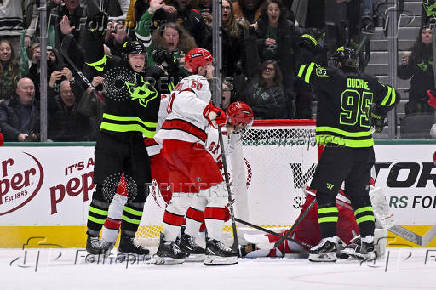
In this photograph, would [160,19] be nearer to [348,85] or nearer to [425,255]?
[348,85]

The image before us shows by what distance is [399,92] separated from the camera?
7.67 m

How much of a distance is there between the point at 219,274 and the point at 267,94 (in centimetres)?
218

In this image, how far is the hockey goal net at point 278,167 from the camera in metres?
7.64

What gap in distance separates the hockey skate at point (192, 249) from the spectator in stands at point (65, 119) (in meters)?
1.44

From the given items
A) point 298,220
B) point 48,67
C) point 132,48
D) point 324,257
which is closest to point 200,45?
point 132,48

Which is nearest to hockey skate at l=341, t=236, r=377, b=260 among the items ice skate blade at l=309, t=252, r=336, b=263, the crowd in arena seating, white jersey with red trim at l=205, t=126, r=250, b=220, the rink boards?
ice skate blade at l=309, t=252, r=336, b=263

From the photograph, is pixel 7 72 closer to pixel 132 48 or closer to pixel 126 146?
pixel 132 48

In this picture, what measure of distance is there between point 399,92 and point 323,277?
2.34m

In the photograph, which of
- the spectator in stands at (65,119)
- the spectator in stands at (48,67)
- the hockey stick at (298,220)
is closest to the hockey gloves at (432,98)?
the hockey stick at (298,220)

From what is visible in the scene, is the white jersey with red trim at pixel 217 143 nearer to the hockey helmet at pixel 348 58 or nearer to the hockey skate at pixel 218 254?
the hockey skate at pixel 218 254

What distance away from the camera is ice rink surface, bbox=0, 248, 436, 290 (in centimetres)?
536

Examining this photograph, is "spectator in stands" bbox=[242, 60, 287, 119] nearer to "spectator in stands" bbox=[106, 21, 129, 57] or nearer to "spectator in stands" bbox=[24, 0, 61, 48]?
"spectator in stands" bbox=[106, 21, 129, 57]

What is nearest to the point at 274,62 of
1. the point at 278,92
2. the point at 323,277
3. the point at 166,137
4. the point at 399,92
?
the point at 278,92

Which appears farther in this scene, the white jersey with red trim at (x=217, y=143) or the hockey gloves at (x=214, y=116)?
the white jersey with red trim at (x=217, y=143)
